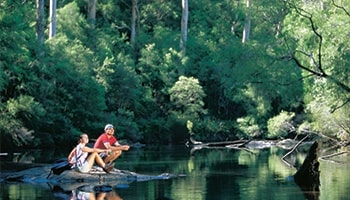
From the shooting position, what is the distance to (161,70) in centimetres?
5503

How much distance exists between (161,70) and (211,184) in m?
33.0

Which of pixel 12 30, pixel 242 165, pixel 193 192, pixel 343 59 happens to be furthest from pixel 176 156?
pixel 193 192

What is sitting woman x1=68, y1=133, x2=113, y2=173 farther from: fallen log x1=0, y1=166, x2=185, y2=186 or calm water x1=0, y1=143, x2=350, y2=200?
calm water x1=0, y1=143, x2=350, y2=200

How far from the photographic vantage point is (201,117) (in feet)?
182

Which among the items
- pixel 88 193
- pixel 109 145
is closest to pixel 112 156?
pixel 109 145

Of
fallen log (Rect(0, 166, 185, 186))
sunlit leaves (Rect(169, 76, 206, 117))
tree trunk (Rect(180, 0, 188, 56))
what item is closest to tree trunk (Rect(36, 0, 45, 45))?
sunlit leaves (Rect(169, 76, 206, 117))

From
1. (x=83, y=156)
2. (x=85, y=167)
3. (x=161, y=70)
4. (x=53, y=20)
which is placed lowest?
(x=85, y=167)

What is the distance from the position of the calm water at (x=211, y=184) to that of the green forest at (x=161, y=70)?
365 centimetres

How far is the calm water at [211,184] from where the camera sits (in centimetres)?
1922

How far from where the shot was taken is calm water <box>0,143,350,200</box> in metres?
19.2

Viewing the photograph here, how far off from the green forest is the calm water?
365cm

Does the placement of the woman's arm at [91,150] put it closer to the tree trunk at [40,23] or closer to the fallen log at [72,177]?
the fallen log at [72,177]

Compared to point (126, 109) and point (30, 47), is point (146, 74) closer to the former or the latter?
point (126, 109)

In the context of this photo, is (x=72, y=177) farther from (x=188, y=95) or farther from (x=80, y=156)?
(x=188, y=95)
